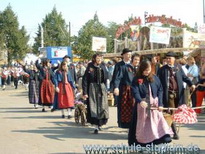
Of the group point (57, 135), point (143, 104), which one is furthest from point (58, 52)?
point (143, 104)

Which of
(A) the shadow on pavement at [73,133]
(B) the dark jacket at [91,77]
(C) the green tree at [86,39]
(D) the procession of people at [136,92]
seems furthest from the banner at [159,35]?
(C) the green tree at [86,39]

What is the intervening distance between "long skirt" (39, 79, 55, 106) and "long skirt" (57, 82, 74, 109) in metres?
2.17

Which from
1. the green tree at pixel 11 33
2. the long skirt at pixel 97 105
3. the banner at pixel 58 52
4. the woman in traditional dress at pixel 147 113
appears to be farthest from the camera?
the green tree at pixel 11 33

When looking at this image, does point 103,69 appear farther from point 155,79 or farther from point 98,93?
point 155,79

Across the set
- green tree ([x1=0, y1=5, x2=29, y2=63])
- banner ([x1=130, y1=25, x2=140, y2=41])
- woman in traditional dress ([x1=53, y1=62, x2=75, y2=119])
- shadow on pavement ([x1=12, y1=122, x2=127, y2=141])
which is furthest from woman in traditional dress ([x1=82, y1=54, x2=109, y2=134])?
green tree ([x1=0, y1=5, x2=29, y2=63])

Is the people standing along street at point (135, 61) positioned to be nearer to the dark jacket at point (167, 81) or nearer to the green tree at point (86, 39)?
the dark jacket at point (167, 81)

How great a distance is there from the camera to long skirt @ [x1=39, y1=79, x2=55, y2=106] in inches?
573

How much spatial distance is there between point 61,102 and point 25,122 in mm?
1183

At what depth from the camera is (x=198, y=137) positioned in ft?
28.9

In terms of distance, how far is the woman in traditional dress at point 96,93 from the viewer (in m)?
9.43

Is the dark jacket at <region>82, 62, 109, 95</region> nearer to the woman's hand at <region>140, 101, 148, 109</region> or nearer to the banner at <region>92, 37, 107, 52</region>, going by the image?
the woman's hand at <region>140, 101, 148, 109</region>

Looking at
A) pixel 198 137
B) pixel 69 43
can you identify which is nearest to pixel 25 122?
pixel 198 137

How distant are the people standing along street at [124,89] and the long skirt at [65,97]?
367 centimetres

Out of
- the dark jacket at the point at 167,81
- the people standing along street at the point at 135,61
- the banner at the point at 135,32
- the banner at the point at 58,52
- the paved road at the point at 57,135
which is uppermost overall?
the banner at the point at 135,32
